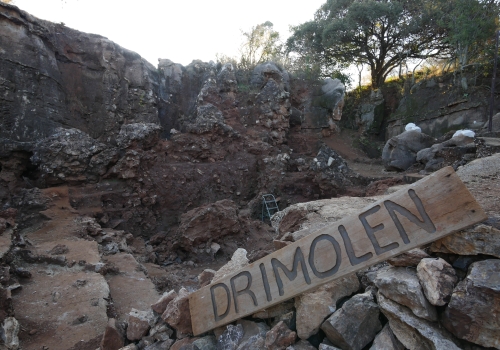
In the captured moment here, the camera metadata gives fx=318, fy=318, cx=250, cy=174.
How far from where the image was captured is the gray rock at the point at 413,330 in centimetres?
127

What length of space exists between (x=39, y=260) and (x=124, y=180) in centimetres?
482

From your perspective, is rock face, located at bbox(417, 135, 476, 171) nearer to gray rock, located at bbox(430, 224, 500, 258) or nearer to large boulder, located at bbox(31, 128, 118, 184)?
gray rock, located at bbox(430, 224, 500, 258)

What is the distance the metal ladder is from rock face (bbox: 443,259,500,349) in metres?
8.92

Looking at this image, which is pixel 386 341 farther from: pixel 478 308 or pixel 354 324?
pixel 478 308

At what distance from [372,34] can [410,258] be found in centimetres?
1776

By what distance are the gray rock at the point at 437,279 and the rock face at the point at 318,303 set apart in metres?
0.44

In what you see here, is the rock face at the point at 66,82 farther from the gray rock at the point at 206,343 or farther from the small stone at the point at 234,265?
the gray rock at the point at 206,343

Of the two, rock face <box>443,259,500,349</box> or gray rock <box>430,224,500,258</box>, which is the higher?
gray rock <box>430,224,500,258</box>

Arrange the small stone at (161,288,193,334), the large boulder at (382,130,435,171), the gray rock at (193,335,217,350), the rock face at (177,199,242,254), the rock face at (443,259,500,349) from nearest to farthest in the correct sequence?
1. the rock face at (443,259,500,349)
2. the gray rock at (193,335,217,350)
3. the small stone at (161,288,193,334)
4. the rock face at (177,199,242,254)
5. the large boulder at (382,130,435,171)

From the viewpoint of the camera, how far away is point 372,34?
54.2 feet

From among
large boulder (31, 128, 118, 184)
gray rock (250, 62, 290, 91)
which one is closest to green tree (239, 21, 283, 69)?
gray rock (250, 62, 290, 91)

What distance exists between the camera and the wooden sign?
1402 millimetres

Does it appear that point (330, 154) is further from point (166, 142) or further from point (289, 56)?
point (289, 56)

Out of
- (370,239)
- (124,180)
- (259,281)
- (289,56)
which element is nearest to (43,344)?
(259,281)
